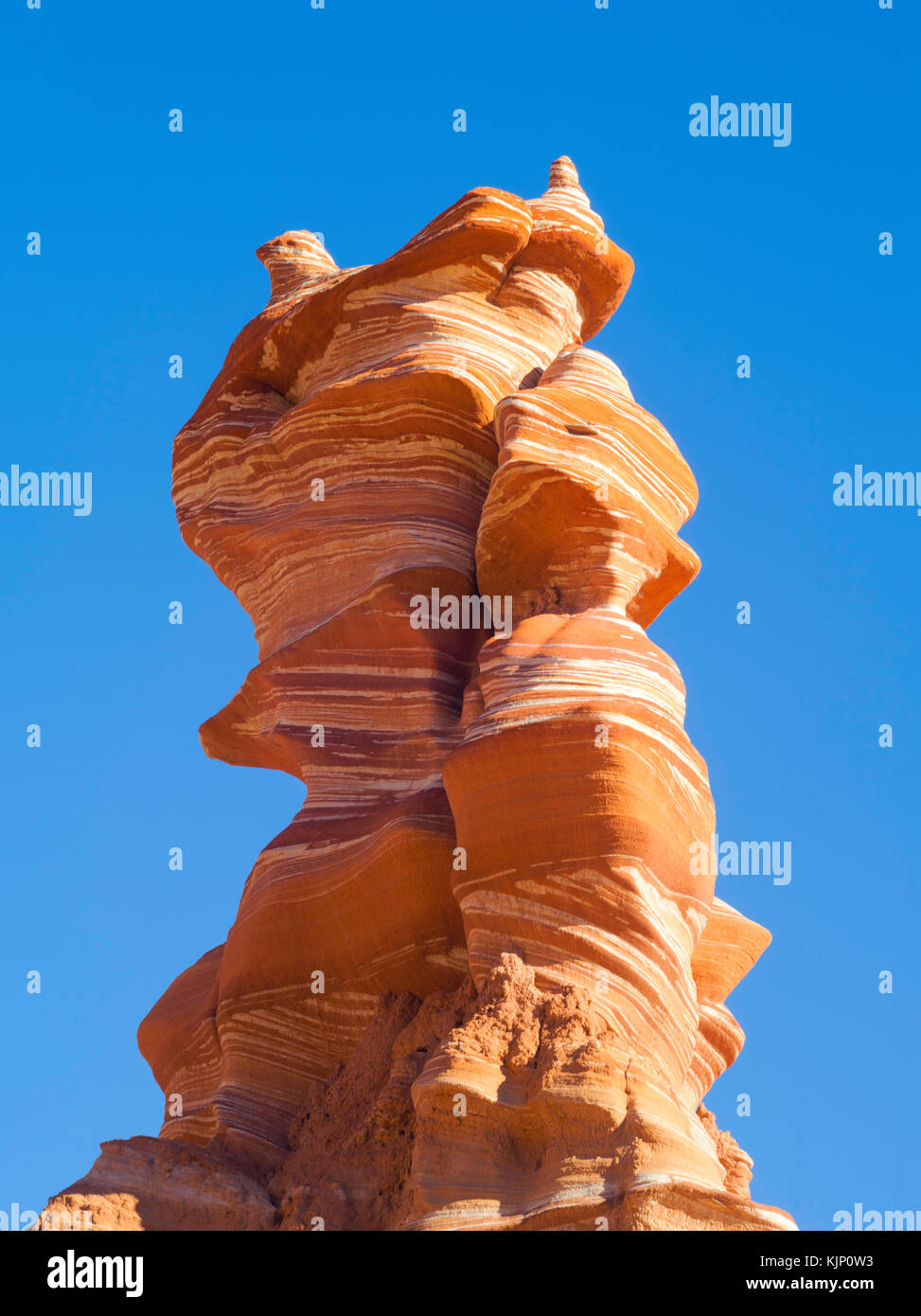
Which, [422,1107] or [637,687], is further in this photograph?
[637,687]

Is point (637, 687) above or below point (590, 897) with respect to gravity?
above

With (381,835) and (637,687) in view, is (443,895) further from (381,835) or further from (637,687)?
(637,687)

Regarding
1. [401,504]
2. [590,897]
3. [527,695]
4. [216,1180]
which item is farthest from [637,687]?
[216,1180]
